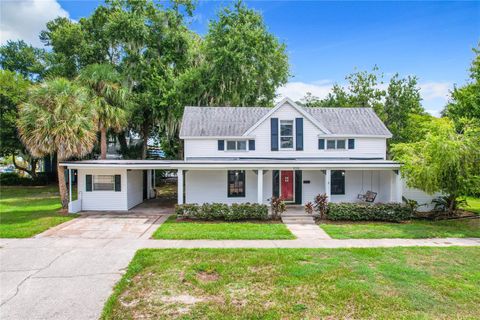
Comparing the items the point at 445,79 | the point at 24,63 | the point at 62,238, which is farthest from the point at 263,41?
the point at 24,63

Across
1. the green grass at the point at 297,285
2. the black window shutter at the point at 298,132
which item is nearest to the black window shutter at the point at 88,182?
the green grass at the point at 297,285

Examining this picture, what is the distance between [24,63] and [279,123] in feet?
91.1

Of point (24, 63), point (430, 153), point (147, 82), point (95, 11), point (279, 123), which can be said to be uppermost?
point (95, 11)

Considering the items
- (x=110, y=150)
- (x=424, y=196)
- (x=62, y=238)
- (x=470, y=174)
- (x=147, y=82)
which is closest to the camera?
(x=62, y=238)

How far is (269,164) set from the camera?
14.4 meters

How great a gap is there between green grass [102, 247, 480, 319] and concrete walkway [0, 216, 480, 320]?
1.80ft

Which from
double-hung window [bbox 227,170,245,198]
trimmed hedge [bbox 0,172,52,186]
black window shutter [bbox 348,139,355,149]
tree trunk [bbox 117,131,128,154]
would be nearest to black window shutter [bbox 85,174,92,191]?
double-hung window [bbox 227,170,245,198]

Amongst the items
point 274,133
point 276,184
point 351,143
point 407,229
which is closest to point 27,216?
point 276,184

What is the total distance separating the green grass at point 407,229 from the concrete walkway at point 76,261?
1.60 feet

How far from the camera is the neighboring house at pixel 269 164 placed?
49.3 ft

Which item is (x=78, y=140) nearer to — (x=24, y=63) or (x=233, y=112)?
(x=233, y=112)

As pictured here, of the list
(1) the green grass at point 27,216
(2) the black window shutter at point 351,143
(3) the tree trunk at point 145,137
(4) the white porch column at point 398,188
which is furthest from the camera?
(3) the tree trunk at point 145,137

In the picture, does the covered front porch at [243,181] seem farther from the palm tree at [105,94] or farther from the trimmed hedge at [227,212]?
the palm tree at [105,94]

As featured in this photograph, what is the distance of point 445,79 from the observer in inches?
966
